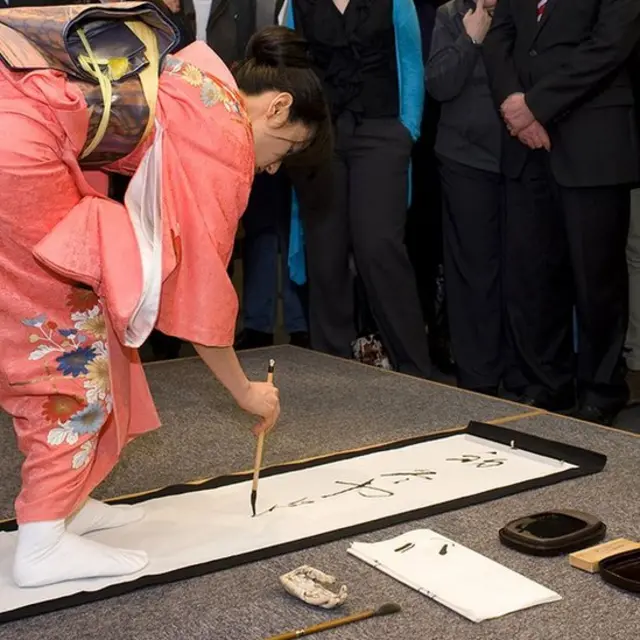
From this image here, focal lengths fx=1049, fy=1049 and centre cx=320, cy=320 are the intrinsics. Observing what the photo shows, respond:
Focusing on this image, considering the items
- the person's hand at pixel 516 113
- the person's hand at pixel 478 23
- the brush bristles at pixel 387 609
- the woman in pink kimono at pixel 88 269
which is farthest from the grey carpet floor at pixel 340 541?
the person's hand at pixel 478 23

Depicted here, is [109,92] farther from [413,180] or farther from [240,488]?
[413,180]

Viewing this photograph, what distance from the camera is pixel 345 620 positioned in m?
1.22

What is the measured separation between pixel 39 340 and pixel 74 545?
0.87ft

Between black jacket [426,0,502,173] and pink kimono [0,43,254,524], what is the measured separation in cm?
139

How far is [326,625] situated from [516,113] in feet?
5.17

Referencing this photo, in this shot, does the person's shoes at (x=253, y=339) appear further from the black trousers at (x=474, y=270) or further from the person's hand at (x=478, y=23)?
the person's hand at (x=478, y=23)

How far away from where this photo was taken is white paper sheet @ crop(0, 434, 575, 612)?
1427 mm

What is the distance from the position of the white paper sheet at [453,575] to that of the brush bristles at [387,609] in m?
0.06

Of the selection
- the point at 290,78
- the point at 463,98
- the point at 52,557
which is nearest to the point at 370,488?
the point at 52,557

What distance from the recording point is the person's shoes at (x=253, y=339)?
326cm

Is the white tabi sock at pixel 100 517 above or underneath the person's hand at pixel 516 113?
underneath

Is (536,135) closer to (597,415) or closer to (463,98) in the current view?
(463,98)

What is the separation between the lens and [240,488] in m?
1.69

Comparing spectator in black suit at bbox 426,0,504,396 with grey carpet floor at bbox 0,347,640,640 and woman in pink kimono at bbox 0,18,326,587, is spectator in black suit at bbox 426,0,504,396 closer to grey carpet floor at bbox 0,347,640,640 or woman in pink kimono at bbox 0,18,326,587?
grey carpet floor at bbox 0,347,640,640
